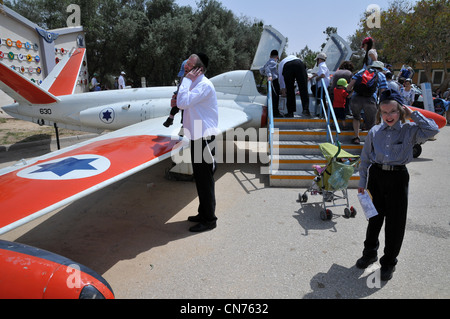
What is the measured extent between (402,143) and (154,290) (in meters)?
2.91

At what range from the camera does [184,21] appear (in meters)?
24.0

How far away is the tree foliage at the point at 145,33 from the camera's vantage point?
24.0 meters

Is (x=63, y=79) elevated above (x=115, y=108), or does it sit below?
above

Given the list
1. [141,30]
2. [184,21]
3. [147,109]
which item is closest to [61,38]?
[141,30]

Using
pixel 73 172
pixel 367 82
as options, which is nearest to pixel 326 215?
pixel 367 82

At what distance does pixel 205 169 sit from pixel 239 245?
1128 mm

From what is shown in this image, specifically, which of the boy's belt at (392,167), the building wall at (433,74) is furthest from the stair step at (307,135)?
the building wall at (433,74)

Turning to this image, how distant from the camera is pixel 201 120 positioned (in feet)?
13.2

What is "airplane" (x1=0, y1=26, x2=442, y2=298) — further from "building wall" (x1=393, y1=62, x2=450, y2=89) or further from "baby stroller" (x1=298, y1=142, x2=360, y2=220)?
"building wall" (x1=393, y1=62, x2=450, y2=89)

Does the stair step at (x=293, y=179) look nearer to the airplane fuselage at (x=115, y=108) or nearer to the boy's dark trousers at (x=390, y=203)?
the airplane fuselage at (x=115, y=108)

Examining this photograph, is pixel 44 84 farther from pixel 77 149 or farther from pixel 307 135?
pixel 307 135

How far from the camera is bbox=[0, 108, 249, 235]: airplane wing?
106 inches

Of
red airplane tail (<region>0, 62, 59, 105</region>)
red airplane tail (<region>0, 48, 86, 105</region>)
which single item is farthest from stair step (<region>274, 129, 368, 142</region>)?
red airplane tail (<region>0, 62, 59, 105</region>)
